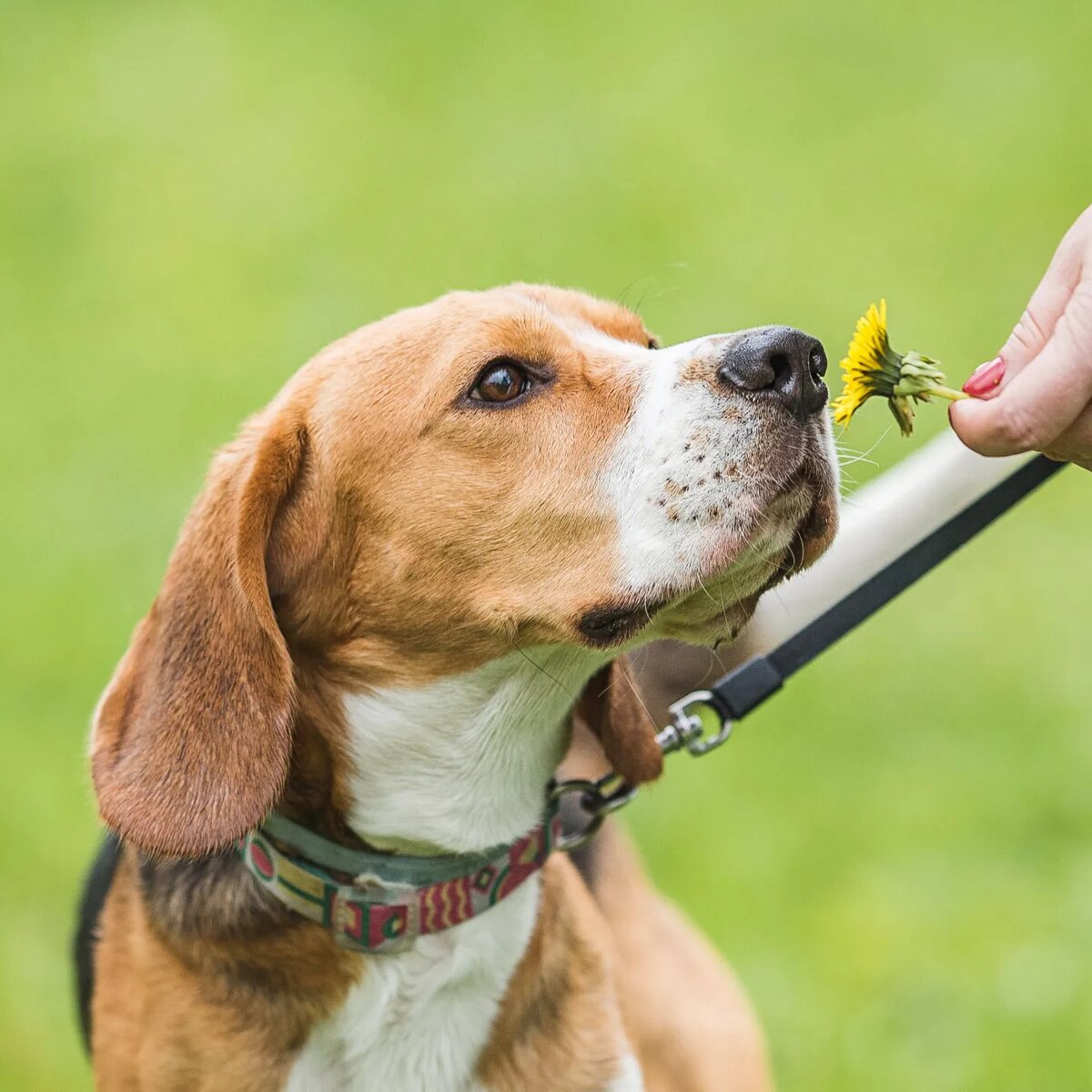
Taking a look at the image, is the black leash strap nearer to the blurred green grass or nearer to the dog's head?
the dog's head

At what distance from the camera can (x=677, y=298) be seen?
980 centimetres

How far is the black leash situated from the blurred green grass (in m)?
2.18

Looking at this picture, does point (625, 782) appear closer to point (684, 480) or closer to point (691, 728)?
point (691, 728)

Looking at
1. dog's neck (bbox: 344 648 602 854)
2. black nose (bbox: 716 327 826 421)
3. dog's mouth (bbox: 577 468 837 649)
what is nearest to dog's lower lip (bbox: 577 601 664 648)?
dog's mouth (bbox: 577 468 837 649)

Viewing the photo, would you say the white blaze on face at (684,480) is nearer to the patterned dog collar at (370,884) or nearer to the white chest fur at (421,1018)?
the patterned dog collar at (370,884)

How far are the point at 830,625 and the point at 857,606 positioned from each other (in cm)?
8

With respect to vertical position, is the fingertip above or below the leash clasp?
above

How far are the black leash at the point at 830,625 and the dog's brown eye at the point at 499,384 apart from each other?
889 millimetres

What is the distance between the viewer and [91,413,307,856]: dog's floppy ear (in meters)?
3.25

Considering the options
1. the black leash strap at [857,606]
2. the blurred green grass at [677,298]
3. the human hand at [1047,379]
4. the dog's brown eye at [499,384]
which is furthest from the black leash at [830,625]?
the blurred green grass at [677,298]

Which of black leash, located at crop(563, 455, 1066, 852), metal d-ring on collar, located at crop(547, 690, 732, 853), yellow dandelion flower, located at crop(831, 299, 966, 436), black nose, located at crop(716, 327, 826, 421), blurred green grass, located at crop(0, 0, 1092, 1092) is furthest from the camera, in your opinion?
blurred green grass, located at crop(0, 0, 1092, 1092)

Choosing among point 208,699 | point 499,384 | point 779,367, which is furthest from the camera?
point 499,384

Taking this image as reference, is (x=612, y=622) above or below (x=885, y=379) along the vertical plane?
below

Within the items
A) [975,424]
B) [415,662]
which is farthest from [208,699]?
[975,424]
